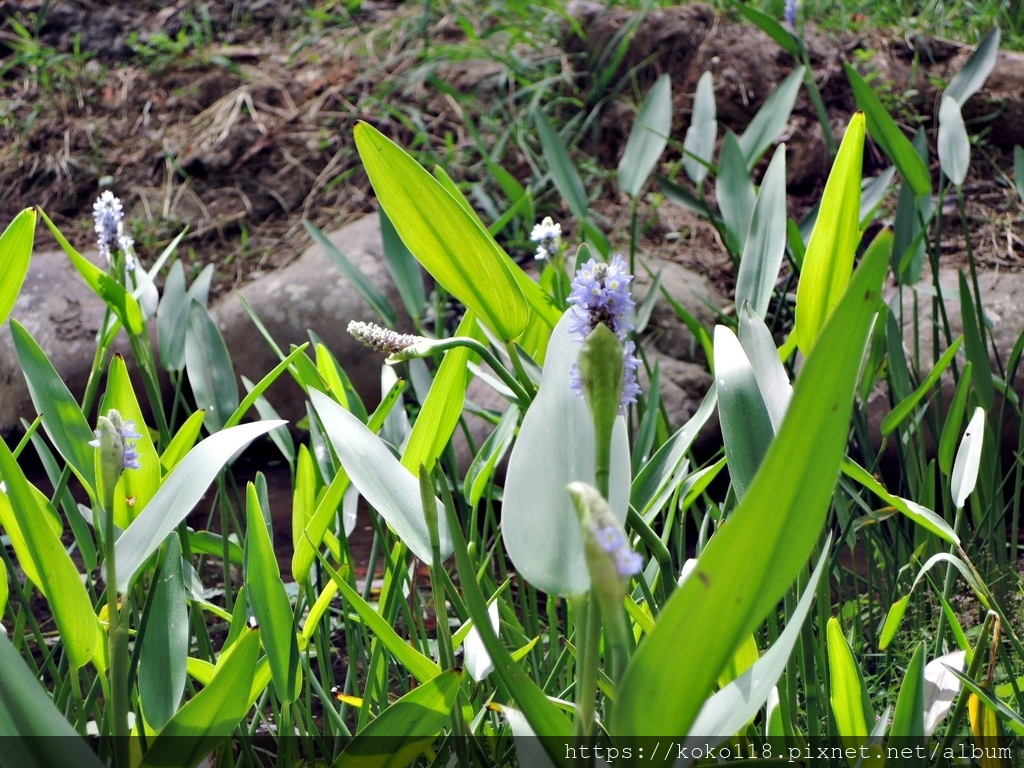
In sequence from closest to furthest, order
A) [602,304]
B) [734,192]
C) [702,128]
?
[602,304] → [734,192] → [702,128]

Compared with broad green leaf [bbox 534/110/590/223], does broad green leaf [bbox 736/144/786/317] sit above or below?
above

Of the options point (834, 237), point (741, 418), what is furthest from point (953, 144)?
point (741, 418)

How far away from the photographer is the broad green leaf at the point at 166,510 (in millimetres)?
400

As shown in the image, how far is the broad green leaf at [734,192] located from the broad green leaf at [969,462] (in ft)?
1.22

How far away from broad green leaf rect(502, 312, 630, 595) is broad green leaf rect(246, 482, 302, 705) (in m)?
0.21

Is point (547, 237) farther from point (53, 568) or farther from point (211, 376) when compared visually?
Answer: point (53, 568)

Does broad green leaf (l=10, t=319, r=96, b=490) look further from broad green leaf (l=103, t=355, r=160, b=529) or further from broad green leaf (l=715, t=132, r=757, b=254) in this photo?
broad green leaf (l=715, t=132, r=757, b=254)

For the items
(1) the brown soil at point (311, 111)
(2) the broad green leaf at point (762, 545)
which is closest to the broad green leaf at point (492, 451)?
(2) the broad green leaf at point (762, 545)

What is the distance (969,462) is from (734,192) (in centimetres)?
42

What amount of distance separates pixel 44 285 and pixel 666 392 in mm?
1384

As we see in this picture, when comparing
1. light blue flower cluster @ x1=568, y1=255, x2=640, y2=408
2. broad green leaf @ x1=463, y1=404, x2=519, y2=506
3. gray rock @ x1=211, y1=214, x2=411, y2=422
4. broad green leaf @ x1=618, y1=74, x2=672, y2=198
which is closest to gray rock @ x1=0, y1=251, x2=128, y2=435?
gray rock @ x1=211, y1=214, x2=411, y2=422

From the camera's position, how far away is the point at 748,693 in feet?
1.13

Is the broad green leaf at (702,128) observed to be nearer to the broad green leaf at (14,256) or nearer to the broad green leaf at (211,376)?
the broad green leaf at (211,376)

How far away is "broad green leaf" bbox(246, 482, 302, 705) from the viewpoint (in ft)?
1.65
